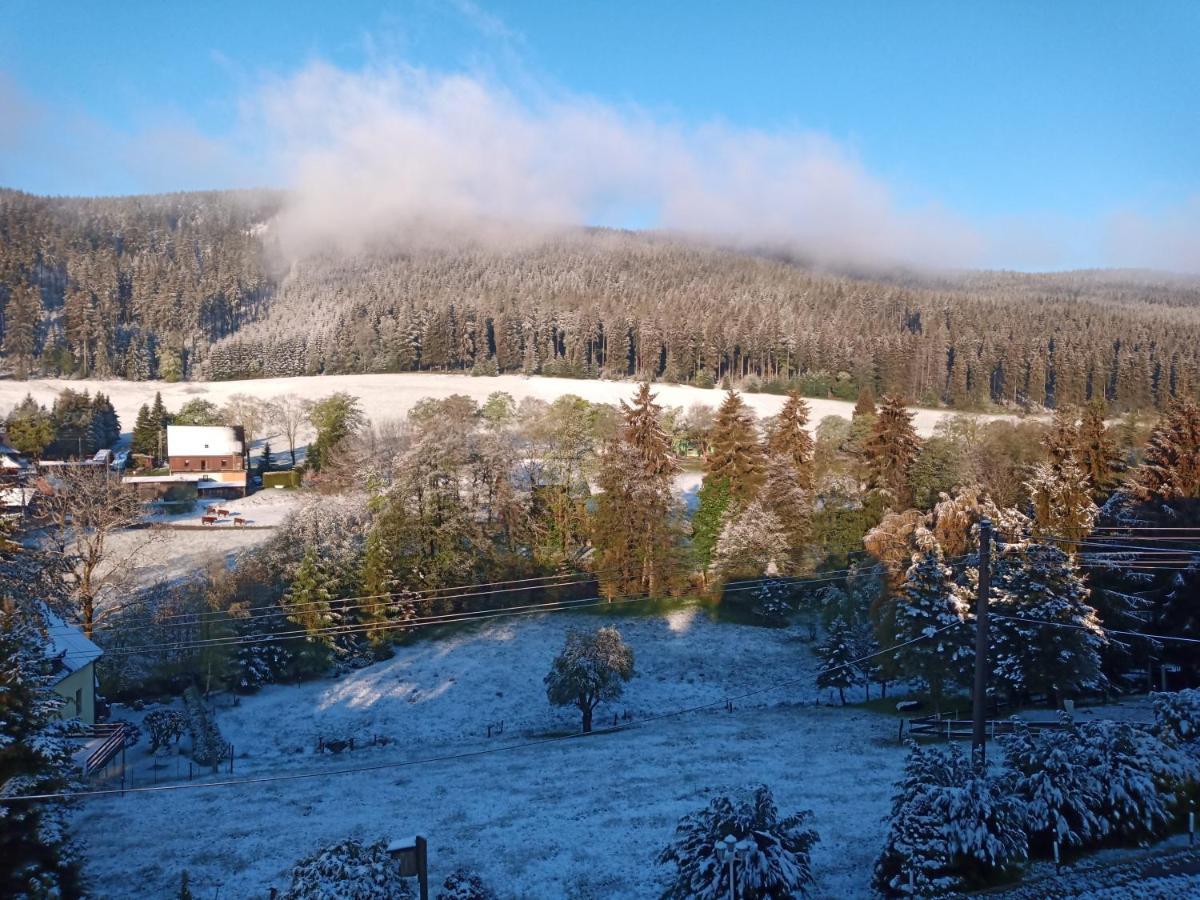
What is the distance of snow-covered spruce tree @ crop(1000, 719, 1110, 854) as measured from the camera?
13.5m

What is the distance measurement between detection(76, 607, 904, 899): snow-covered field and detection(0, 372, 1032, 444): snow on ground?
47.7 meters

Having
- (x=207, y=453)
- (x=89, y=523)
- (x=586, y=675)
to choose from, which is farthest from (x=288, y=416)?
(x=586, y=675)

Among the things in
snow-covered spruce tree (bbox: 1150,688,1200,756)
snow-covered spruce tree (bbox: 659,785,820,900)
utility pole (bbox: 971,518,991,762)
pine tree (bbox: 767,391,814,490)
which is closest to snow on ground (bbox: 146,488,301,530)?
pine tree (bbox: 767,391,814,490)

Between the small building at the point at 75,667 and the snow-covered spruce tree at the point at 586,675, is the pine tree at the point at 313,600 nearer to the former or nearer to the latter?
the small building at the point at 75,667

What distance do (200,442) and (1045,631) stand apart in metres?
61.4

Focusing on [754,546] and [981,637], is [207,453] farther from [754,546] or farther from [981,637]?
[981,637]

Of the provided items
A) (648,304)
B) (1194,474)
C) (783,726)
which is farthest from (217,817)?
(648,304)

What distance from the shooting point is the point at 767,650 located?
1427 inches

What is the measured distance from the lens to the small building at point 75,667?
2342 centimetres

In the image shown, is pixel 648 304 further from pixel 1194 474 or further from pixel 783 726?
pixel 783 726

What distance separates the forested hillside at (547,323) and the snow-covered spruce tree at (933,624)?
160 ft

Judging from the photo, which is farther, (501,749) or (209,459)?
(209,459)

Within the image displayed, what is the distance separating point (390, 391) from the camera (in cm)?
9081

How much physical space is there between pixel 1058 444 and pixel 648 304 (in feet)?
289
